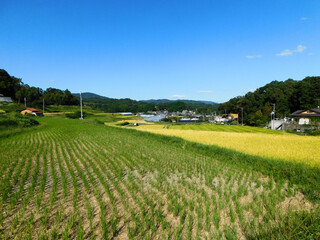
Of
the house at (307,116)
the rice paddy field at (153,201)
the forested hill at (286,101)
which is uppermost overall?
the forested hill at (286,101)

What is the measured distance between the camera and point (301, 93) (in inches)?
2298

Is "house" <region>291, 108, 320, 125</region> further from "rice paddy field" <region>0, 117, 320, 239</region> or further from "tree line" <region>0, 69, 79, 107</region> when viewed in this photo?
"tree line" <region>0, 69, 79, 107</region>

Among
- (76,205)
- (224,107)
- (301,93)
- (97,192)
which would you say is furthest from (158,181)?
(224,107)

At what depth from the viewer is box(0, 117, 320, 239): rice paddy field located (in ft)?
14.1

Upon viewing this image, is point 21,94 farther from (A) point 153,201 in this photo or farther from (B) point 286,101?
(B) point 286,101

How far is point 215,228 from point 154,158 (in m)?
7.48

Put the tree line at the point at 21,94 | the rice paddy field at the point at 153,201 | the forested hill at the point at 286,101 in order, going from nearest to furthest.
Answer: the rice paddy field at the point at 153,201
the forested hill at the point at 286,101
the tree line at the point at 21,94

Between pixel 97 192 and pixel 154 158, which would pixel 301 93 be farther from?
pixel 97 192

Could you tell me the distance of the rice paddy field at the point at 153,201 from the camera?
4.30 metres

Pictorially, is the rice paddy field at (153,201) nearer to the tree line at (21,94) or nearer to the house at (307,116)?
the house at (307,116)

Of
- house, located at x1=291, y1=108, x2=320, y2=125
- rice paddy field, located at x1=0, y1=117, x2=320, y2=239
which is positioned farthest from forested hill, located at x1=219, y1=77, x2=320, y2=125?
rice paddy field, located at x1=0, y1=117, x2=320, y2=239

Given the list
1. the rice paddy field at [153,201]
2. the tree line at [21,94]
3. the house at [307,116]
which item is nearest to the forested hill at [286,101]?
the house at [307,116]

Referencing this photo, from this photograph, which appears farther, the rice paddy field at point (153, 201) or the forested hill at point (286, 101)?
the forested hill at point (286, 101)

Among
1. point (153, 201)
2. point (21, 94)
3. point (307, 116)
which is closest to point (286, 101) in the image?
point (307, 116)
